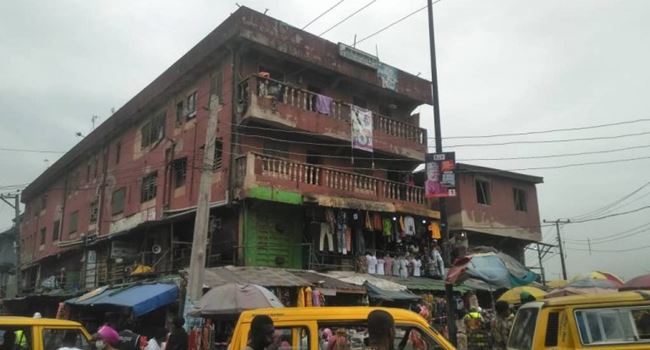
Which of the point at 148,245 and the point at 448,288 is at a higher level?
the point at 148,245

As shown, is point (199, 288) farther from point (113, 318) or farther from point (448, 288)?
point (113, 318)

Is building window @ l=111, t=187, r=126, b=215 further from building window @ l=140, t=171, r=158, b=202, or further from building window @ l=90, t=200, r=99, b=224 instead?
building window @ l=140, t=171, r=158, b=202

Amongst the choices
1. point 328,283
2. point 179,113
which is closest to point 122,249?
point 179,113

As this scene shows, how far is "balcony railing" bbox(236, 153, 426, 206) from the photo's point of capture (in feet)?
53.9

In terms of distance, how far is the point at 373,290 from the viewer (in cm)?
1636

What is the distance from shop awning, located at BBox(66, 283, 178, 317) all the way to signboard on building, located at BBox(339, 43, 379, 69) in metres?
10.4

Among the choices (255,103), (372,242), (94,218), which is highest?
(255,103)

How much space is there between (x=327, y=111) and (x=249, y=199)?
458 cm

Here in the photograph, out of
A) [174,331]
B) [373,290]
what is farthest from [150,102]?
[174,331]

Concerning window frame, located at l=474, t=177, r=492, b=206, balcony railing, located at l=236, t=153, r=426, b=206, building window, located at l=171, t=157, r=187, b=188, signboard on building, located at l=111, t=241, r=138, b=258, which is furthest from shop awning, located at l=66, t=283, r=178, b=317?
window frame, located at l=474, t=177, r=492, b=206

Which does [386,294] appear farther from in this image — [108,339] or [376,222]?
[108,339]

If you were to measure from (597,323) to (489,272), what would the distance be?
224 inches

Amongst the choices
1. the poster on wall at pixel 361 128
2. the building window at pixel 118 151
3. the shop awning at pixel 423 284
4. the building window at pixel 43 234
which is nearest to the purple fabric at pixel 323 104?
the poster on wall at pixel 361 128

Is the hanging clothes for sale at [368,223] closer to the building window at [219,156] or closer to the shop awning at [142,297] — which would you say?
the building window at [219,156]
